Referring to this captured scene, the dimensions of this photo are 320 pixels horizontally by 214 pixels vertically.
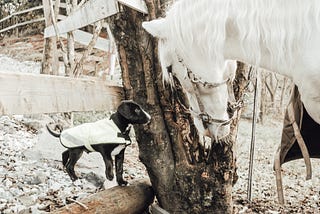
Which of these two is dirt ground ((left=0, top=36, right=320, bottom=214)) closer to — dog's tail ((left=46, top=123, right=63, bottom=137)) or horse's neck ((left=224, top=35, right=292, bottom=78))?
dog's tail ((left=46, top=123, right=63, bottom=137))

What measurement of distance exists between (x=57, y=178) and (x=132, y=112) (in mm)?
1103

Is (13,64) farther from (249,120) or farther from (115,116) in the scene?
(115,116)

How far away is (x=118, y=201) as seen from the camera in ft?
6.37

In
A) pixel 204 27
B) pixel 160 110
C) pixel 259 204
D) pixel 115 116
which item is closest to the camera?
pixel 204 27

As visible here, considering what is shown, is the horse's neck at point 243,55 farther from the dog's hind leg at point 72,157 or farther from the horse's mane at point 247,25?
the dog's hind leg at point 72,157

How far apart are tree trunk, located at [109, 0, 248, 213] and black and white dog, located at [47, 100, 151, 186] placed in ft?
1.09

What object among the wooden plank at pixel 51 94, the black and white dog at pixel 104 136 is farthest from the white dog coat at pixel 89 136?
the wooden plank at pixel 51 94

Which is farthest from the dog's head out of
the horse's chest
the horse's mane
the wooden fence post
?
the wooden fence post

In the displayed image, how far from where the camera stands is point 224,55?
5.06 feet

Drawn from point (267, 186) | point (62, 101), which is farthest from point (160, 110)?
point (267, 186)

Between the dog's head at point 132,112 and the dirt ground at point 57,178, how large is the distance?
67 centimetres

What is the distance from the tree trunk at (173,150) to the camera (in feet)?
6.70

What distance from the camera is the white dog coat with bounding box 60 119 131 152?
1.64m

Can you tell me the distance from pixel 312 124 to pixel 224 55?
0.62 meters
